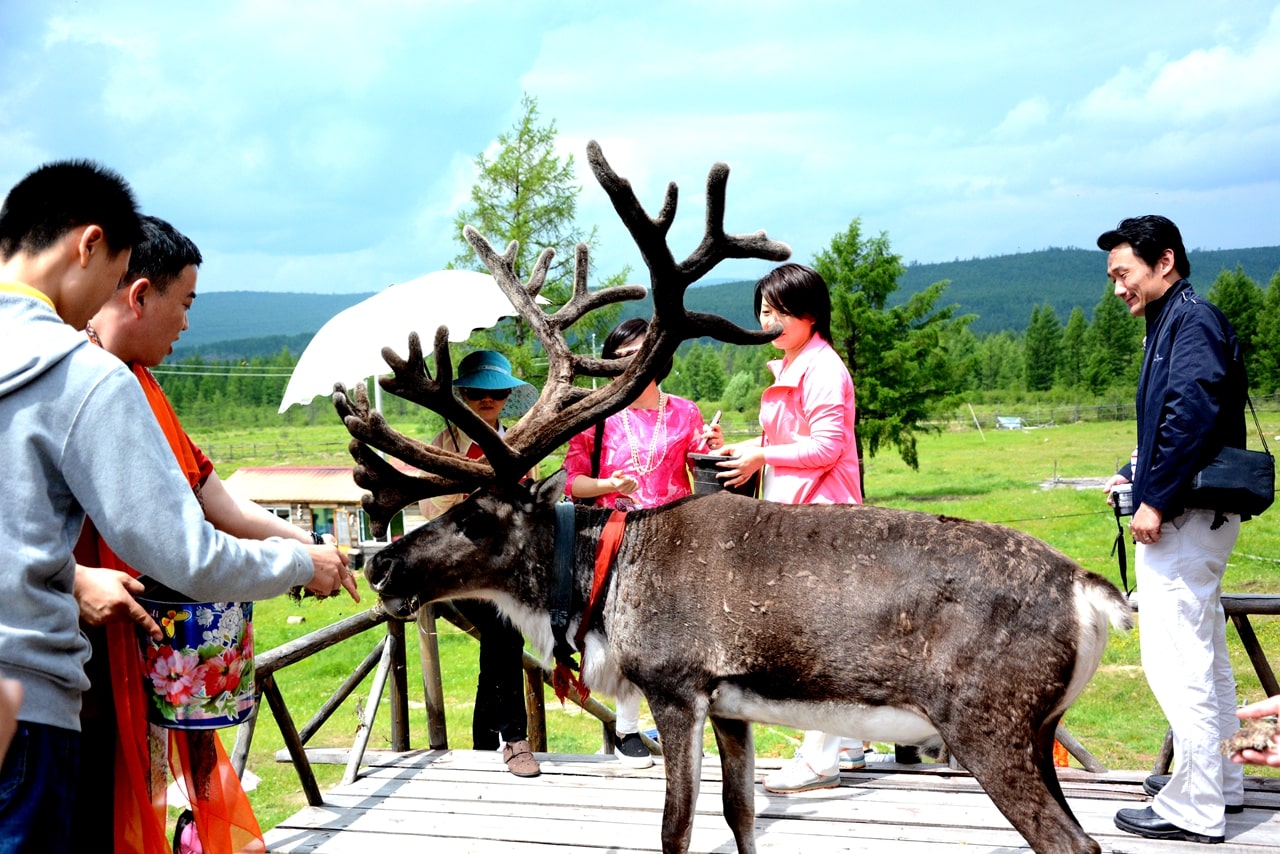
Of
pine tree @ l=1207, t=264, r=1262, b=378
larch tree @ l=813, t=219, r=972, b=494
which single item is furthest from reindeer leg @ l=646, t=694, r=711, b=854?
pine tree @ l=1207, t=264, r=1262, b=378

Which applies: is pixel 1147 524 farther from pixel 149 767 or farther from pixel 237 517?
pixel 149 767

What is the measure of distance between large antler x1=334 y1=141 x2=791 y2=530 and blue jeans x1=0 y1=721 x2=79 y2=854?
83.2 inches

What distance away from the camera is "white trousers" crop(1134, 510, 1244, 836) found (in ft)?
15.6

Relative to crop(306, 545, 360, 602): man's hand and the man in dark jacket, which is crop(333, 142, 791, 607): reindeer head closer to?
crop(306, 545, 360, 602): man's hand

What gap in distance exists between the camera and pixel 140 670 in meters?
3.35

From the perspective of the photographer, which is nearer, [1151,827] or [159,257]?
[159,257]

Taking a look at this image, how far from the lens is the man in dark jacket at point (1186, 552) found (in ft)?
15.5

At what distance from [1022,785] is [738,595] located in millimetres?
1269

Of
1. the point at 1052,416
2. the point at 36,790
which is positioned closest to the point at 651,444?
the point at 36,790

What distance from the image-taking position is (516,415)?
7.24 metres

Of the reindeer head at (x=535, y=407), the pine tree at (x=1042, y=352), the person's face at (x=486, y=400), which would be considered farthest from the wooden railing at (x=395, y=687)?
the pine tree at (x=1042, y=352)

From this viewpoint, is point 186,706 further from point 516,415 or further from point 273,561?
point 516,415

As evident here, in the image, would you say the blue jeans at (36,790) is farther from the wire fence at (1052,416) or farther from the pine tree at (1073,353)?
the pine tree at (1073,353)

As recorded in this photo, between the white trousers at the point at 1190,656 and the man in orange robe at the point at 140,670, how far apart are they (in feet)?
12.0
